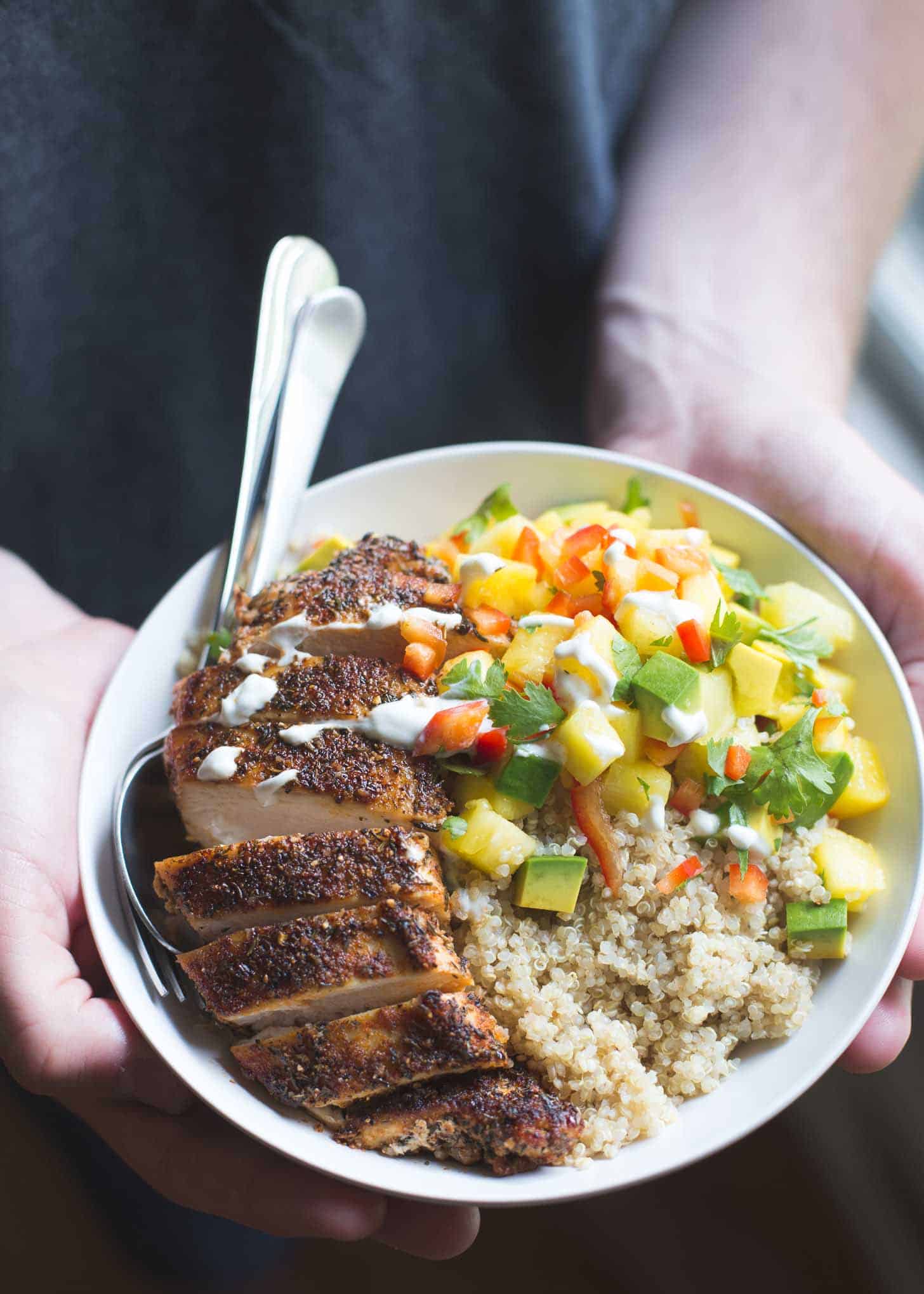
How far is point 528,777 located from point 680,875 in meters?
0.39

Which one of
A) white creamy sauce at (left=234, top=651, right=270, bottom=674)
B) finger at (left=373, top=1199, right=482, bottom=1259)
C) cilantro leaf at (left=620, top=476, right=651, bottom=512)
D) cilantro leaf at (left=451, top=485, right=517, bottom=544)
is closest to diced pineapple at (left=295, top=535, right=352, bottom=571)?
cilantro leaf at (left=451, top=485, right=517, bottom=544)

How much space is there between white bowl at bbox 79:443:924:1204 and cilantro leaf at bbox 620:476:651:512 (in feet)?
0.08

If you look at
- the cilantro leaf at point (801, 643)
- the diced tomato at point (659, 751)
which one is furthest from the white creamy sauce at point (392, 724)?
the cilantro leaf at point (801, 643)

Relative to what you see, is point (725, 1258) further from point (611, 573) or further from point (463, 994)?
point (611, 573)

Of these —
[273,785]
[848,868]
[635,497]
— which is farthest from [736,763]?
[273,785]

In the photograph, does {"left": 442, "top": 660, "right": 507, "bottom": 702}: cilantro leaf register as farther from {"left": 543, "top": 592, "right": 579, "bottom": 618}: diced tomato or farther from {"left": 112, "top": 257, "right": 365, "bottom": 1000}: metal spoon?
{"left": 112, "top": 257, "right": 365, "bottom": 1000}: metal spoon

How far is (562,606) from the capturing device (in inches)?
93.1

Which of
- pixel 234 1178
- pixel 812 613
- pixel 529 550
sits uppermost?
pixel 812 613

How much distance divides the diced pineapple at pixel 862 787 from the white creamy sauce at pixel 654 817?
456 mm

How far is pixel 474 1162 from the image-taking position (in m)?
2.03

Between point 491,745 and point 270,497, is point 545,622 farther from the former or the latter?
point 270,497

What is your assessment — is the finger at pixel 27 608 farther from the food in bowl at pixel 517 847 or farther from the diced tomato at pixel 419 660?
the diced tomato at pixel 419 660

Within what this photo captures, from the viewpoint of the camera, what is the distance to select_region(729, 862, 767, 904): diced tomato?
2188mm

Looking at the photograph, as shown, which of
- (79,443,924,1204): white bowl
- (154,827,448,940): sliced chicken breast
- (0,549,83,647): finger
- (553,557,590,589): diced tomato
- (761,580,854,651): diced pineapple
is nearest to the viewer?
(79,443,924,1204): white bowl
